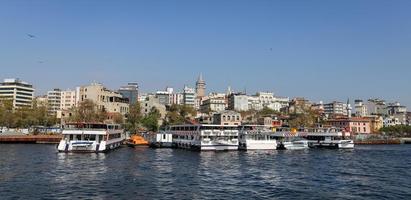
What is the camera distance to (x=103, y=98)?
183500mm

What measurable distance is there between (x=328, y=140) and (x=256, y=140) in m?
28.8

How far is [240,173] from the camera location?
49.1 meters

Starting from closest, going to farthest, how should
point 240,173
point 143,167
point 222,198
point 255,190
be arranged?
point 222,198 → point 255,190 → point 240,173 → point 143,167

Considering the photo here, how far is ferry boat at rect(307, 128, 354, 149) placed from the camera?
352ft

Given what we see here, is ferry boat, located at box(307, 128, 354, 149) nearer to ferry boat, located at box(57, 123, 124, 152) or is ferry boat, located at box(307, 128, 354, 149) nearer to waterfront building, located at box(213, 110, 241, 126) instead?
waterfront building, located at box(213, 110, 241, 126)

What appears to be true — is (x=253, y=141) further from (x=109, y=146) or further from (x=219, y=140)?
(x=109, y=146)

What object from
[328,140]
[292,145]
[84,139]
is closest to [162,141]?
[84,139]

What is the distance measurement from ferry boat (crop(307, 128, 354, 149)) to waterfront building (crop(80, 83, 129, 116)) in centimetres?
8999

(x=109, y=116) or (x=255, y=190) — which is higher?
(x=109, y=116)

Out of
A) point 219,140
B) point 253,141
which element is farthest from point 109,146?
point 253,141

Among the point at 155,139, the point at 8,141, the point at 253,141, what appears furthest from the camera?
the point at 8,141

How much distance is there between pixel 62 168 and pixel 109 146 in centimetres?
3347

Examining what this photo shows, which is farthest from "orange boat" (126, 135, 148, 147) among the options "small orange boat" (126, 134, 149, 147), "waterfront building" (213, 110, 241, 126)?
"waterfront building" (213, 110, 241, 126)

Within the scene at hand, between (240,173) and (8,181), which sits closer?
(8,181)
